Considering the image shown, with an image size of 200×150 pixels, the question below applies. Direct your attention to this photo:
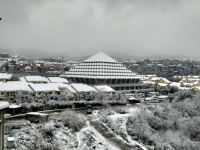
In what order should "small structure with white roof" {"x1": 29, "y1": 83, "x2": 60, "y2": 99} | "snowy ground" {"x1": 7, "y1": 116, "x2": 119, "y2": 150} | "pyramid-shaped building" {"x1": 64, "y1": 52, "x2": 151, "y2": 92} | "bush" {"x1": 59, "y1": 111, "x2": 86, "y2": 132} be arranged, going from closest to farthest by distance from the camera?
"snowy ground" {"x1": 7, "y1": 116, "x2": 119, "y2": 150} < "bush" {"x1": 59, "y1": 111, "x2": 86, "y2": 132} < "small structure with white roof" {"x1": 29, "y1": 83, "x2": 60, "y2": 99} < "pyramid-shaped building" {"x1": 64, "y1": 52, "x2": 151, "y2": 92}

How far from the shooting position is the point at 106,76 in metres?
69.9

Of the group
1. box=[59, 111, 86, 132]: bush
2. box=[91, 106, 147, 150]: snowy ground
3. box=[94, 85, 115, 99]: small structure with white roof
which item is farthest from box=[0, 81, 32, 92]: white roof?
box=[59, 111, 86, 132]: bush

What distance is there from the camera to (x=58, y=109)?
39.9 m

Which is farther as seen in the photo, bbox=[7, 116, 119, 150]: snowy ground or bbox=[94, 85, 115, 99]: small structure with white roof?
bbox=[94, 85, 115, 99]: small structure with white roof

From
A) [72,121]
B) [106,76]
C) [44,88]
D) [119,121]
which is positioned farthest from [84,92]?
[72,121]

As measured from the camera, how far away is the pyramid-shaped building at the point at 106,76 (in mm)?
70000

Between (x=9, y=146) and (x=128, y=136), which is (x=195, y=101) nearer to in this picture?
(x=128, y=136)

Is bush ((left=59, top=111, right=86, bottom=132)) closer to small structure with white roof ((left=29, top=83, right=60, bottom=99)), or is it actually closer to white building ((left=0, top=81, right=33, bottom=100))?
white building ((left=0, top=81, right=33, bottom=100))

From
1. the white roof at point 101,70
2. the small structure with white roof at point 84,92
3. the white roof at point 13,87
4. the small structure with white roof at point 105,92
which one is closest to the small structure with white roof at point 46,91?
the white roof at point 13,87

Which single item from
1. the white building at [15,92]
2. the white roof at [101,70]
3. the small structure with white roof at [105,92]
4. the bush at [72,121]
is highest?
the white roof at [101,70]

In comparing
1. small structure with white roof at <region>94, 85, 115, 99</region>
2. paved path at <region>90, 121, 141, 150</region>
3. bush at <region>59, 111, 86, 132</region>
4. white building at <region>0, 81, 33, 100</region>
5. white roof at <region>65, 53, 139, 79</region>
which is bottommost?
paved path at <region>90, 121, 141, 150</region>

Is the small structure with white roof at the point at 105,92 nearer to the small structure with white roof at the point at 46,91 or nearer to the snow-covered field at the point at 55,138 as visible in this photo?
the small structure with white roof at the point at 46,91

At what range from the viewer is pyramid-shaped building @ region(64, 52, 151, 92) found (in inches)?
2756

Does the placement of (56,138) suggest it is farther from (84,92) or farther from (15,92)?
(84,92)
